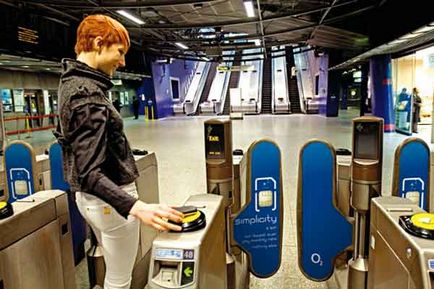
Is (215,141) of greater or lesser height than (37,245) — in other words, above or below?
above

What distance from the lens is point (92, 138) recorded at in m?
1.10

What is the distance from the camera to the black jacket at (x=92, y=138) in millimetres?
1072

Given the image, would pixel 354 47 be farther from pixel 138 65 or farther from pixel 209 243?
pixel 209 243

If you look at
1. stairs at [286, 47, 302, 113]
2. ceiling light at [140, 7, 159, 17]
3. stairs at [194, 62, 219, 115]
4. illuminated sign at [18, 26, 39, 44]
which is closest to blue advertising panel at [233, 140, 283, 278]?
illuminated sign at [18, 26, 39, 44]

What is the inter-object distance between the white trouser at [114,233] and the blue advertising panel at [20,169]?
1.58 metres

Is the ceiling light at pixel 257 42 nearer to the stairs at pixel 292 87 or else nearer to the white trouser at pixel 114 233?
the stairs at pixel 292 87

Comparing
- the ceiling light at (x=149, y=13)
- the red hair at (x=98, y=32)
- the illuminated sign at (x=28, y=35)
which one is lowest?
the red hair at (x=98, y=32)

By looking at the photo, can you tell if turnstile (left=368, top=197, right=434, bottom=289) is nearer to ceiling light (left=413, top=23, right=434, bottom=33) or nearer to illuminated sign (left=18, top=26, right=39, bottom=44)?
ceiling light (left=413, top=23, right=434, bottom=33)

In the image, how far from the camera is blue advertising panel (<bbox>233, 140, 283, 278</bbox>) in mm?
2238

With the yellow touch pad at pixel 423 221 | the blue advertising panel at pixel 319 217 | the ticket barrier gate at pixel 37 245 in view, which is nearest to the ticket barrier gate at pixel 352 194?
the blue advertising panel at pixel 319 217

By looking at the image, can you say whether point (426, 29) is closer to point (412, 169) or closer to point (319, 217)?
point (412, 169)

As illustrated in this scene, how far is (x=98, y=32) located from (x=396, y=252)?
1.30 meters

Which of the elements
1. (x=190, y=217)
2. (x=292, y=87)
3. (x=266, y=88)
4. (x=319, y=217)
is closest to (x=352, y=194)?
(x=319, y=217)

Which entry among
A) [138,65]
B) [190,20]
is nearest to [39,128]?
[138,65]
